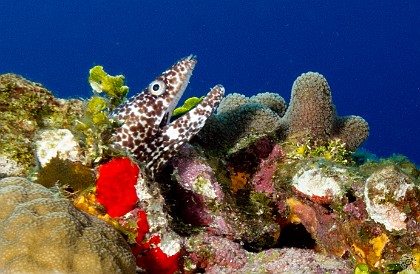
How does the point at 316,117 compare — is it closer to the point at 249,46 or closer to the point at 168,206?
the point at 168,206

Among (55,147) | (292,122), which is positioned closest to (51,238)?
(55,147)

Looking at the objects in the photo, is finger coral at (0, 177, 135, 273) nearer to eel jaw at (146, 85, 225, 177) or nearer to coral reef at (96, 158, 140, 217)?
coral reef at (96, 158, 140, 217)

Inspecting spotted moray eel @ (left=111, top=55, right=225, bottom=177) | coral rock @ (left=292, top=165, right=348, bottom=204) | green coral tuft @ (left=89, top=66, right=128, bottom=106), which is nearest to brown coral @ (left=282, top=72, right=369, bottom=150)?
coral rock @ (left=292, top=165, right=348, bottom=204)

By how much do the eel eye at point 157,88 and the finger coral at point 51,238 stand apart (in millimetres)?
1662

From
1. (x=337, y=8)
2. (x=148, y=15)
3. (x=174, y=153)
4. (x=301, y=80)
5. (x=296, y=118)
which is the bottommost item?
(x=174, y=153)

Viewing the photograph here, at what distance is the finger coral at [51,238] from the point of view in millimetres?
2656

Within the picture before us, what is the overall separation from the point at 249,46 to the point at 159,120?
154m

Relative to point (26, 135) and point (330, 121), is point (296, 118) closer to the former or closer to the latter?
point (330, 121)

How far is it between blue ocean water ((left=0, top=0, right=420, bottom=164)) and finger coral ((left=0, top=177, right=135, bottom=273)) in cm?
12186

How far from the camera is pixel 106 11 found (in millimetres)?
171875

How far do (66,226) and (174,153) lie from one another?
1.78 metres

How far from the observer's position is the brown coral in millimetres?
5930

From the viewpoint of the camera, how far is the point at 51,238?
2.76 metres

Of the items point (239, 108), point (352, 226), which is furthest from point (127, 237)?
point (239, 108)
